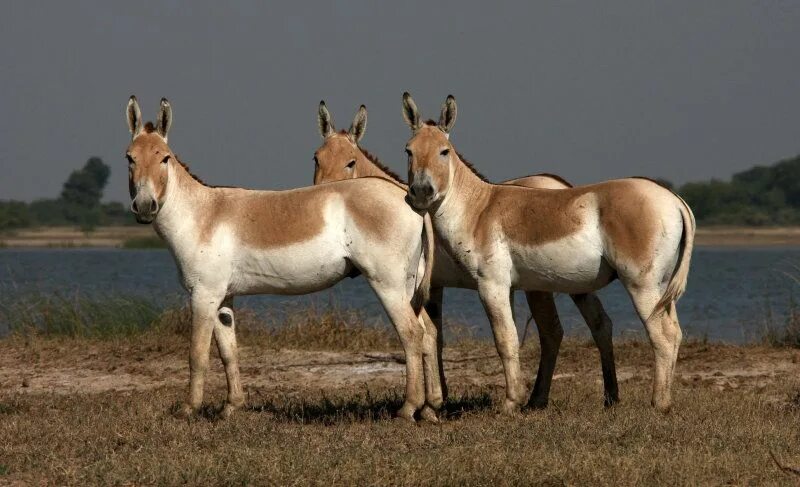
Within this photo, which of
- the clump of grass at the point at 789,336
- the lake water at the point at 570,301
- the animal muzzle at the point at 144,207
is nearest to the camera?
the animal muzzle at the point at 144,207

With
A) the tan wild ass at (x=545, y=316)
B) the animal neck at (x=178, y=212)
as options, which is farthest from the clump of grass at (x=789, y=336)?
the animal neck at (x=178, y=212)

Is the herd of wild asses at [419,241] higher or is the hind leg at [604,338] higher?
the herd of wild asses at [419,241]

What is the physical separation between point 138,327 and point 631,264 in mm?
8052

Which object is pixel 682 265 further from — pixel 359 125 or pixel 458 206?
pixel 359 125

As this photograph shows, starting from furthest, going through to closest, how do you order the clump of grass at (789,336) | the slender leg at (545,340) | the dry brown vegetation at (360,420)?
the clump of grass at (789,336) → the slender leg at (545,340) → the dry brown vegetation at (360,420)

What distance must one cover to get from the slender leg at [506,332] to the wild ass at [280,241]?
0.52 metres

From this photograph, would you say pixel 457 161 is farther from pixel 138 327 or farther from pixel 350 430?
pixel 138 327

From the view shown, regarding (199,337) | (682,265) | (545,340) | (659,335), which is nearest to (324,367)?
(545,340)

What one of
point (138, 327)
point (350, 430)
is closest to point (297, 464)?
point (350, 430)

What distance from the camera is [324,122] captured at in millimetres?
12086

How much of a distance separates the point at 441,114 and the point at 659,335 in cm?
245

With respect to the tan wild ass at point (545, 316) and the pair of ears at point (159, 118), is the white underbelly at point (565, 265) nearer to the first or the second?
the tan wild ass at point (545, 316)

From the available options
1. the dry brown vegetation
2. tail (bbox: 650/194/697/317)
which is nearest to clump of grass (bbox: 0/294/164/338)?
the dry brown vegetation

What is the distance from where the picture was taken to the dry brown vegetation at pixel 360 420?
7.11 m
